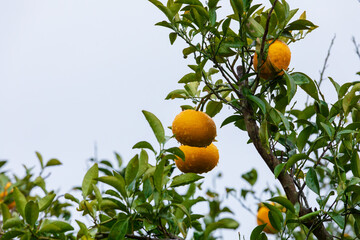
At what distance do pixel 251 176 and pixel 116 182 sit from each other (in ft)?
5.24

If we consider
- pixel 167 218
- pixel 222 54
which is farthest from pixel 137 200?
pixel 222 54

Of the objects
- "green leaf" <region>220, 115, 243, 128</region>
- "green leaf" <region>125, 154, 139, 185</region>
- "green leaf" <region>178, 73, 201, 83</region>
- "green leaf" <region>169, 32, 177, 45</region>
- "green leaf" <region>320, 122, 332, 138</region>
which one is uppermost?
"green leaf" <region>169, 32, 177, 45</region>

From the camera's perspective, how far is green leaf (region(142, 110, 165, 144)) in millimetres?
1357

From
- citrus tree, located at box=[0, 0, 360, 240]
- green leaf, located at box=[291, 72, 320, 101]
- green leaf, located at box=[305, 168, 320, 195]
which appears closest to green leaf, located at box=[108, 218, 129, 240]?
citrus tree, located at box=[0, 0, 360, 240]

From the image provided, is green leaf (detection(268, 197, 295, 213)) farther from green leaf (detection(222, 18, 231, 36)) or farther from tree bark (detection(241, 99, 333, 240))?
green leaf (detection(222, 18, 231, 36))

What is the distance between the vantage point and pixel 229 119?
1.51 metres

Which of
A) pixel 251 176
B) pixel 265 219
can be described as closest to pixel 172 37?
pixel 265 219

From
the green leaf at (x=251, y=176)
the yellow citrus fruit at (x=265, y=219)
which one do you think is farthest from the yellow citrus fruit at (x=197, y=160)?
the green leaf at (x=251, y=176)

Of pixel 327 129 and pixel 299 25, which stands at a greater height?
pixel 299 25

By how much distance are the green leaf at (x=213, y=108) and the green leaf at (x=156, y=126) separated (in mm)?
315

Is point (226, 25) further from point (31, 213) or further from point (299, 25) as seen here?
point (31, 213)

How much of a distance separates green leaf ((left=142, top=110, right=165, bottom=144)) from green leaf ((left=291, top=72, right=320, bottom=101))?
43cm

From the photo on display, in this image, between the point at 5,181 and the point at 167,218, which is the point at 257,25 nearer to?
the point at 167,218

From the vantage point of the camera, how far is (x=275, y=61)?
1.36m
